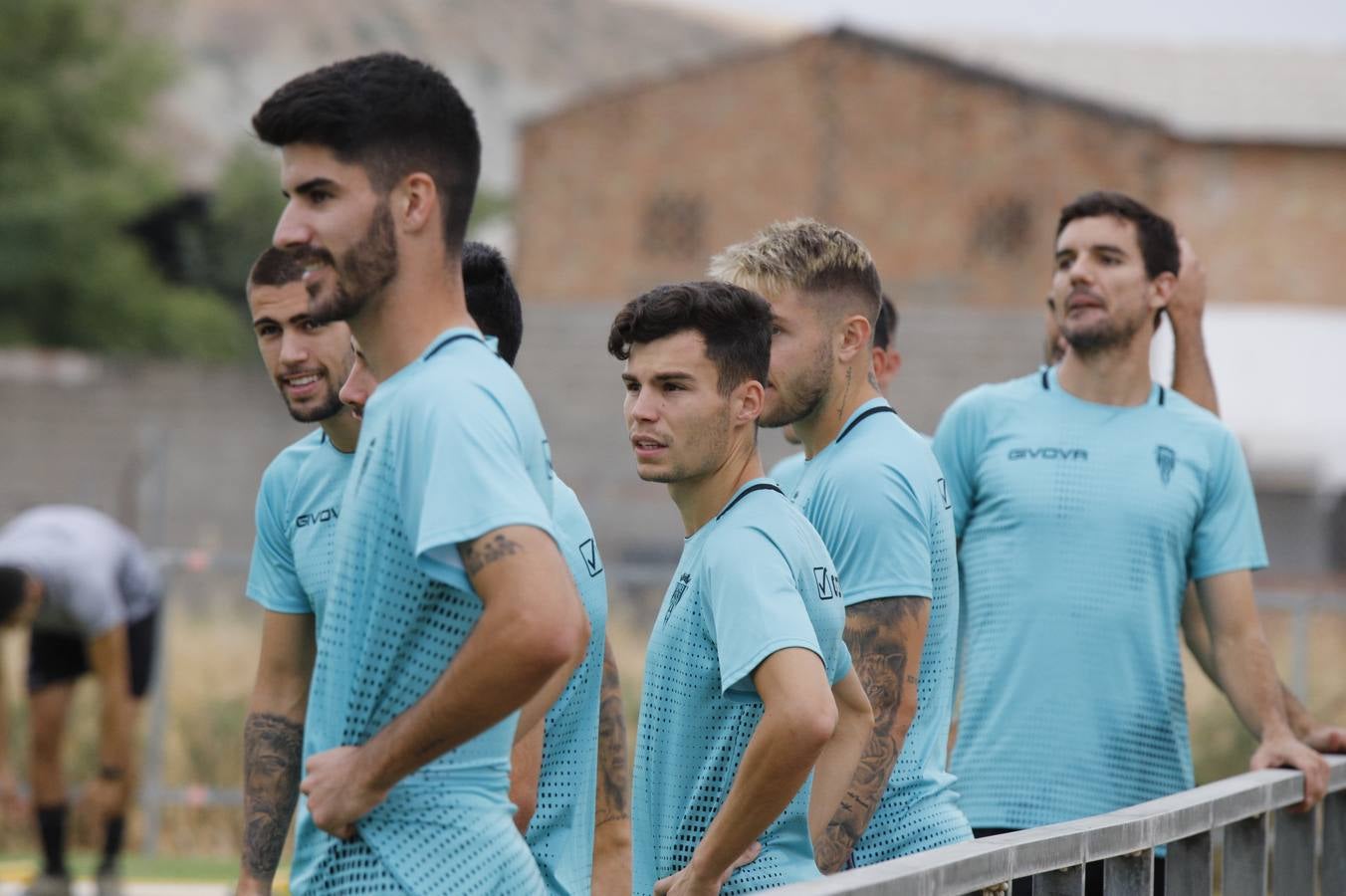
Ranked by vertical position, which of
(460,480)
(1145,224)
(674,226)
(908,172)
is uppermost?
(908,172)

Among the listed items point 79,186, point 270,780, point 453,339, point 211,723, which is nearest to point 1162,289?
point 270,780

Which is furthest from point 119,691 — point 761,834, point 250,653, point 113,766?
point 761,834

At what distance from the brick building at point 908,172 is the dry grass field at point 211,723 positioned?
16.3 m

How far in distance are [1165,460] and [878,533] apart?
4.66 feet

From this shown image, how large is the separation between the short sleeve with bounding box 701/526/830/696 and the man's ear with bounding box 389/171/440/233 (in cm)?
91

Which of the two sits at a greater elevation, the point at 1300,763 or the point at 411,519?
the point at 411,519

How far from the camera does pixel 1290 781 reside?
4402mm

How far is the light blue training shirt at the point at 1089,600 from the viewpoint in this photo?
4.71 m

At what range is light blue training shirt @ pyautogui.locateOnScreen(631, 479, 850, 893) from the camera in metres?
3.17

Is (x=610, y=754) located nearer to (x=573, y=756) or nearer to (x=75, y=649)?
(x=573, y=756)

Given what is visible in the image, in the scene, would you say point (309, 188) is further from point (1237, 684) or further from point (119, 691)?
point (119, 691)

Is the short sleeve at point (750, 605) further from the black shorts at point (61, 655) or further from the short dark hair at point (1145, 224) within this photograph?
the black shorts at point (61, 655)

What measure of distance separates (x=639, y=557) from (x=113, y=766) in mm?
13744

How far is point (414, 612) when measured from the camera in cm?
252
